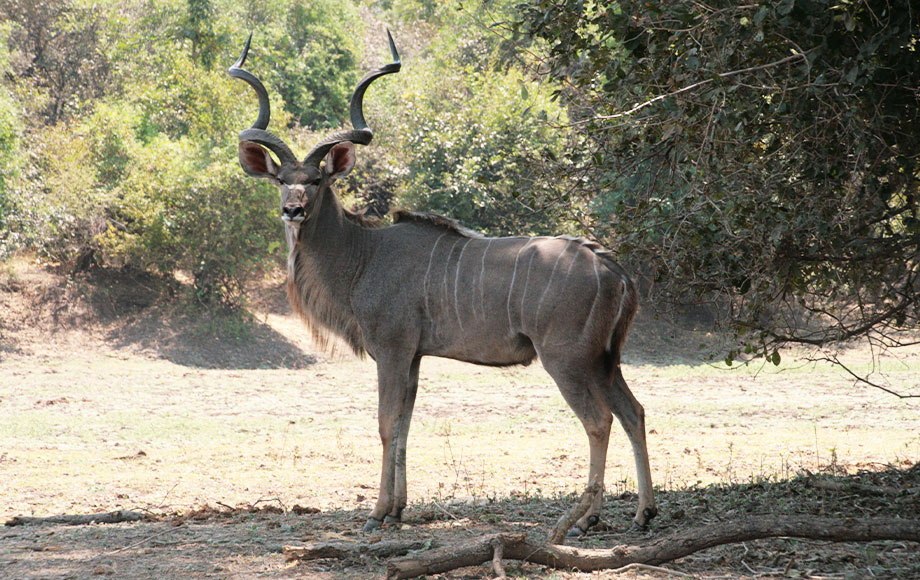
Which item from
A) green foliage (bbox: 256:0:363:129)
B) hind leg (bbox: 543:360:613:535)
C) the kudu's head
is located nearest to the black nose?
the kudu's head

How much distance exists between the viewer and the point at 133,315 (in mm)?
19406

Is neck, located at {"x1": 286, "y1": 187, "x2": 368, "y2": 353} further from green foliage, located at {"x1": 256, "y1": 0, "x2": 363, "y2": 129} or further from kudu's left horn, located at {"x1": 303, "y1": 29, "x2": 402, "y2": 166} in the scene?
green foliage, located at {"x1": 256, "y1": 0, "x2": 363, "y2": 129}

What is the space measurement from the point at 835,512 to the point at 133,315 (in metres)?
16.6

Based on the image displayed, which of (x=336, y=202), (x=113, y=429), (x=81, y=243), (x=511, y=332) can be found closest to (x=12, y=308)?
(x=81, y=243)

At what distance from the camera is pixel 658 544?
14.2 ft

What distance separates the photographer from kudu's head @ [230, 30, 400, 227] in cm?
596

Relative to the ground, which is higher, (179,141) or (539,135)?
(539,135)

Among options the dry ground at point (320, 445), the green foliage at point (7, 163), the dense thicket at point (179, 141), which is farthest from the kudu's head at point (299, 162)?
the green foliage at point (7, 163)

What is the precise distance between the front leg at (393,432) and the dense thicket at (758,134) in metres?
1.64

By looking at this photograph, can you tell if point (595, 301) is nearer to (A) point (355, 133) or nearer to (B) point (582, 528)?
(B) point (582, 528)

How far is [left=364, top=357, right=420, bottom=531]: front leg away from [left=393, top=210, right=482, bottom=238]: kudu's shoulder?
37.0 inches

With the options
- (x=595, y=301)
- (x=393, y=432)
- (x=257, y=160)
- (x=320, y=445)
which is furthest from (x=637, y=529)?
(x=320, y=445)

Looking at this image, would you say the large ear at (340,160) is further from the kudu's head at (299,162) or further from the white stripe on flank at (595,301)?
the white stripe on flank at (595,301)

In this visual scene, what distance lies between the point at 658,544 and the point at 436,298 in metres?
2.24
